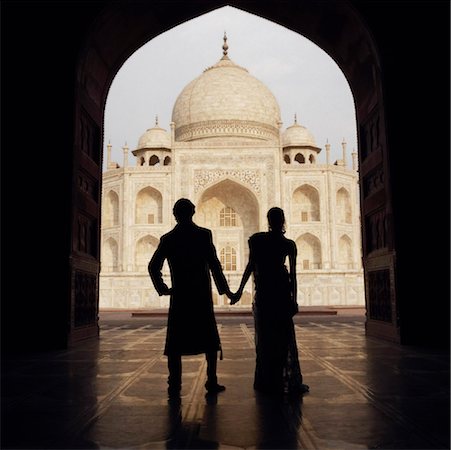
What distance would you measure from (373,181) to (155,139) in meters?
22.3

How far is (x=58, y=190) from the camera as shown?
491 cm

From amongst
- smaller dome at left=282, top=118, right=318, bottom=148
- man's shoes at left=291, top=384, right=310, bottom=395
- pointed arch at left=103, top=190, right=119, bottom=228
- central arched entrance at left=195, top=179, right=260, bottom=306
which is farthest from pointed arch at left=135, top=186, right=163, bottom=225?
man's shoes at left=291, top=384, right=310, bottom=395

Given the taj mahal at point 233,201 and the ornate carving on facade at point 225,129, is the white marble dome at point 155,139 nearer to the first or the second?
the ornate carving on facade at point 225,129

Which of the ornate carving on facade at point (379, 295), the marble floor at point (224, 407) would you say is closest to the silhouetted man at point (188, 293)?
the marble floor at point (224, 407)

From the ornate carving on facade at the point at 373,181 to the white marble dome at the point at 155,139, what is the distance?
857 inches

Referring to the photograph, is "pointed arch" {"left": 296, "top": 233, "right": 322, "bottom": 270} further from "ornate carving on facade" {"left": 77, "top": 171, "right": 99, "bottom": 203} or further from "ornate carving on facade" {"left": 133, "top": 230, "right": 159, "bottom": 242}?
"ornate carving on facade" {"left": 77, "top": 171, "right": 99, "bottom": 203}

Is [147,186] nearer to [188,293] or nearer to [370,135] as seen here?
[370,135]

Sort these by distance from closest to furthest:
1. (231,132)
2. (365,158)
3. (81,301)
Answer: (81,301) < (365,158) < (231,132)

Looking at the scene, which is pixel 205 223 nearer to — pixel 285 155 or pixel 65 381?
pixel 285 155

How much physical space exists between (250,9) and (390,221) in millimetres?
3474

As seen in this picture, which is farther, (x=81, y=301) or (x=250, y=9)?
(x=250, y=9)

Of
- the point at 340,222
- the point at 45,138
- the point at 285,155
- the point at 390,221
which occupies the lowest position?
the point at 390,221

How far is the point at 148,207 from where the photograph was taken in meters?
23.8

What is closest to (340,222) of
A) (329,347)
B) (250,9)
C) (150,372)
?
(250,9)
